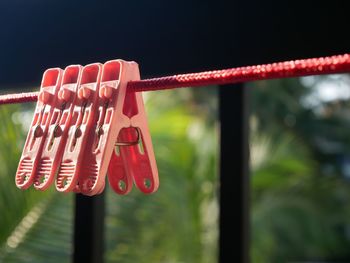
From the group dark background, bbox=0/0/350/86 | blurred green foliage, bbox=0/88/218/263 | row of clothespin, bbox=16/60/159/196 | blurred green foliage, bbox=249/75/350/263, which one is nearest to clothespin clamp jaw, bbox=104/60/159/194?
row of clothespin, bbox=16/60/159/196

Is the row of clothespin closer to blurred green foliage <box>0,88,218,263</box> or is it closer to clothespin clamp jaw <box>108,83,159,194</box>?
clothespin clamp jaw <box>108,83,159,194</box>

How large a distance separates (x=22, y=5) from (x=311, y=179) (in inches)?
107

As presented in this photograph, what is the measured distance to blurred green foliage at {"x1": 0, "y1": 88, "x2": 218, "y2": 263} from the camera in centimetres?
138

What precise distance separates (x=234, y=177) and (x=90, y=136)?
0.32m

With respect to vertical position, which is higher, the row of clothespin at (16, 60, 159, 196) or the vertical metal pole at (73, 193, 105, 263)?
the row of clothespin at (16, 60, 159, 196)

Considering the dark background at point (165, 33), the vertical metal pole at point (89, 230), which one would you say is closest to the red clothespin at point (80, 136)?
the dark background at point (165, 33)

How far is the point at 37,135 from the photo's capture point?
0.48 m

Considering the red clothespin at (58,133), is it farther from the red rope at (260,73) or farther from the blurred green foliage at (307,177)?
the blurred green foliage at (307,177)

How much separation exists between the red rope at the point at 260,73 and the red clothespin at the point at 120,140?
15 mm

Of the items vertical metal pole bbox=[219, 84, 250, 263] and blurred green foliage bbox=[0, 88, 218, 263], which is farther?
blurred green foliage bbox=[0, 88, 218, 263]

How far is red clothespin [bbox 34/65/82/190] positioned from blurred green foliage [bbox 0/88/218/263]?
0.90m

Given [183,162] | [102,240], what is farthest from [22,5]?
[183,162]

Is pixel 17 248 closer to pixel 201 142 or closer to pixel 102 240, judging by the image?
pixel 102 240

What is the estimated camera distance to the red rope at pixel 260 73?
341 millimetres
